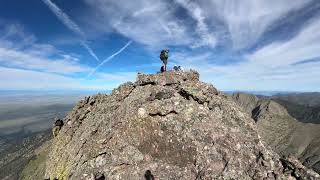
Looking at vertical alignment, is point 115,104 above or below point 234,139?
above

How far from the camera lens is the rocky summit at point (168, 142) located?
92.1 ft

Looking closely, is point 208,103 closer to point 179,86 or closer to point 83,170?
point 179,86

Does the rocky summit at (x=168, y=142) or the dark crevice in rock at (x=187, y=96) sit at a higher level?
the dark crevice in rock at (x=187, y=96)

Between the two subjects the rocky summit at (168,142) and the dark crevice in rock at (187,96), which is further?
the dark crevice in rock at (187,96)

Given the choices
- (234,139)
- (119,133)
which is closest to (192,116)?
(234,139)

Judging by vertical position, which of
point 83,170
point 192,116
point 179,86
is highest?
point 179,86

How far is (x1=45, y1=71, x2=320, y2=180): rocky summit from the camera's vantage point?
92.1 ft

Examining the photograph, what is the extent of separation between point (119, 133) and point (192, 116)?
22.9 ft

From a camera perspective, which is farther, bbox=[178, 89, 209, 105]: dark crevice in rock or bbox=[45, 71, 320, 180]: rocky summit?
bbox=[178, 89, 209, 105]: dark crevice in rock

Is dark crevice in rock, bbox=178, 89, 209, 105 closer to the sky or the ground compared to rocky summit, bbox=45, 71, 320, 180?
closer to the sky

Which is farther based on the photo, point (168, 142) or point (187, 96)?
point (187, 96)

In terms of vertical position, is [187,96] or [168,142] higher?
[187,96]

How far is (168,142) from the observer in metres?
29.7

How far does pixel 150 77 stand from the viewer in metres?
36.7
